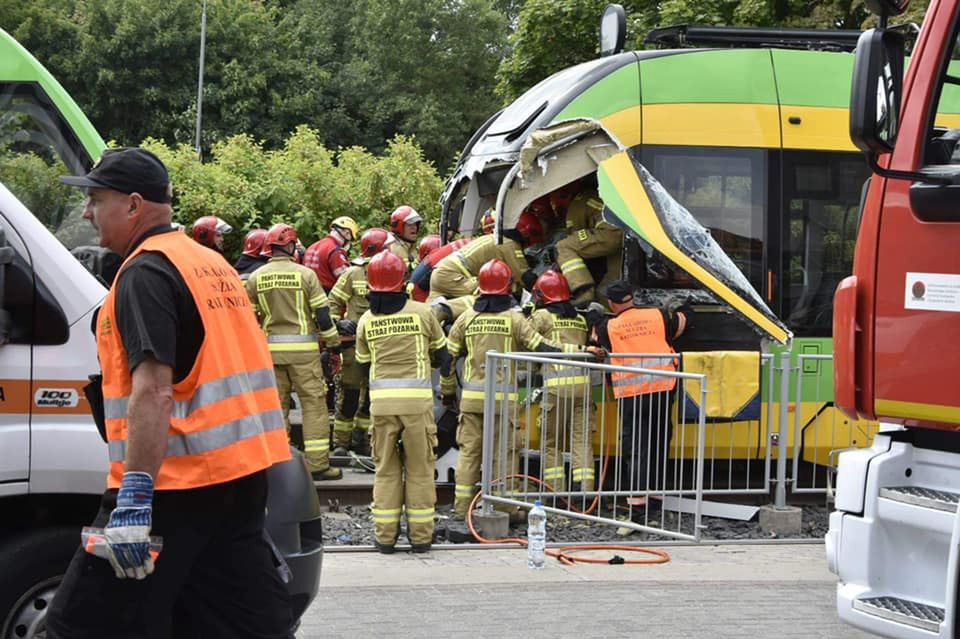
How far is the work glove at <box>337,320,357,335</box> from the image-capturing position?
12938 mm

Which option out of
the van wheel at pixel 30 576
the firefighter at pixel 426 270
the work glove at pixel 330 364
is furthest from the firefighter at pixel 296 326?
the van wheel at pixel 30 576

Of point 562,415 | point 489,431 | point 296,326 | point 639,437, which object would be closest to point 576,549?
point 489,431

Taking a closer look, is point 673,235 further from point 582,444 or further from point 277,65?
point 277,65

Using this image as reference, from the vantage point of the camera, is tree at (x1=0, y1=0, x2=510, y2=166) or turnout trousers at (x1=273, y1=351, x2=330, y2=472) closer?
turnout trousers at (x1=273, y1=351, x2=330, y2=472)

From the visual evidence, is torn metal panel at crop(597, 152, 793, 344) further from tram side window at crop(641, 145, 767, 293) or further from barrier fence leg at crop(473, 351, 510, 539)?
barrier fence leg at crop(473, 351, 510, 539)

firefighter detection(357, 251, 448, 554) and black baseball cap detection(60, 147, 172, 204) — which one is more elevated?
black baseball cap detection(60, 147, 172, 204)

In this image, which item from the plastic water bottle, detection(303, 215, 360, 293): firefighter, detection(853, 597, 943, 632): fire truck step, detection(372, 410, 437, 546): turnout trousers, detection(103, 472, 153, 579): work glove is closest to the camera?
detection(103, 472, 153, 579): work glove

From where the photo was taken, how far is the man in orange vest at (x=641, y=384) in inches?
402

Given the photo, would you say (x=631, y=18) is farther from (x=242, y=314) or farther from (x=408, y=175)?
(x=242, y=314)

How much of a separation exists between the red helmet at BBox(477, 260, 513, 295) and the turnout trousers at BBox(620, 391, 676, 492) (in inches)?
48.2

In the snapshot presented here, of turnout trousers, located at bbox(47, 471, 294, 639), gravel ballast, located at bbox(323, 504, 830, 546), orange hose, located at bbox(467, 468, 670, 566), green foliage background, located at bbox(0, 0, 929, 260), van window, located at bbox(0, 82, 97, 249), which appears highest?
green foliage background, located at bbox(0, 0, 929, 260)

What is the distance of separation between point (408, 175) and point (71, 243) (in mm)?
15627

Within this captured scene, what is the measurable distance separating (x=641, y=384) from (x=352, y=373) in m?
3.68

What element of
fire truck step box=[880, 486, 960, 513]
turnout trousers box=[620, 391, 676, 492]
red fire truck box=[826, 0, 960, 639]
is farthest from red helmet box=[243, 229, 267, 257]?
fire truck step box=[880, 486, 960, 513]
